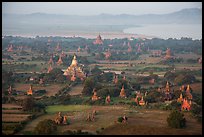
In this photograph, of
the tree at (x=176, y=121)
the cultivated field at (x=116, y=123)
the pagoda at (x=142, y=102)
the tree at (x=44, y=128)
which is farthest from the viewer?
the pagoda at (x=142, y=102)

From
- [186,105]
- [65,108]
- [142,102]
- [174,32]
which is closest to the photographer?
[186,105]

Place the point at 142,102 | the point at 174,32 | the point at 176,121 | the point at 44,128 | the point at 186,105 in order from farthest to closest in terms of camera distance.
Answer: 1. the point at 174,32
2. the point at 142,102
3. the point at 186,105
4. the point at 176,121
5. the point at 44,128

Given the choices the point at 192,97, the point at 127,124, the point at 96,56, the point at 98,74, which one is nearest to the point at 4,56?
the point at 96,56

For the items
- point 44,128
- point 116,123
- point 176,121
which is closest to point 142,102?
point 116,123

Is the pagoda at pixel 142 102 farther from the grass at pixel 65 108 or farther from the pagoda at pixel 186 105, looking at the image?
the grass at pixel 65 108

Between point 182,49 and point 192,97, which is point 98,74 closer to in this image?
point 192,97

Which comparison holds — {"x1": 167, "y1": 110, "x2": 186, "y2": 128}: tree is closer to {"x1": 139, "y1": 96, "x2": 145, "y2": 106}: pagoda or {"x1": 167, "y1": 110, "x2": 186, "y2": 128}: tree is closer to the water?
{"x1": 139, "y1": 96, "x2": 145, "y2": 106}: pagoda

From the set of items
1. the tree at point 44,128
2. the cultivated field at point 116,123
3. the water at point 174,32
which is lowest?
the cultivated field at point 116,123

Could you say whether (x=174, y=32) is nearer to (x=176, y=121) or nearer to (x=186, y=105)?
(x=186, y=105)

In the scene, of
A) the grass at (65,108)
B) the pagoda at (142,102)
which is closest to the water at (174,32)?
the pagoda at (142,102)

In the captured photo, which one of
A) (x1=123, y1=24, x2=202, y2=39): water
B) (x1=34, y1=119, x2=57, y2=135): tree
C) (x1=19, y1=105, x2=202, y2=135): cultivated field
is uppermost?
(x1=123, y1=24, x2=202, y2=39): water

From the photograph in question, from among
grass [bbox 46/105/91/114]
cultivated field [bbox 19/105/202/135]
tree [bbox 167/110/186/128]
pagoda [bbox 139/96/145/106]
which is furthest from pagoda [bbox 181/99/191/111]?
grass [bbox 46/105/91/114]
